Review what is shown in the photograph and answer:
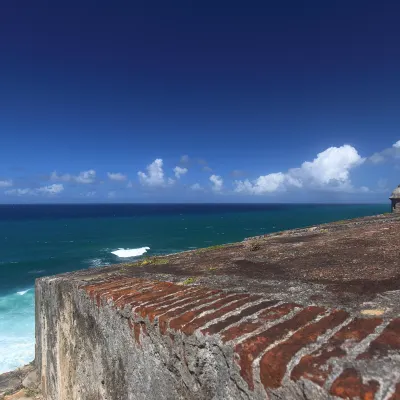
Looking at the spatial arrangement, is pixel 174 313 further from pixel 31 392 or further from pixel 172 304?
pixel 31 392

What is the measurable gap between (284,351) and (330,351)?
23 centimetres

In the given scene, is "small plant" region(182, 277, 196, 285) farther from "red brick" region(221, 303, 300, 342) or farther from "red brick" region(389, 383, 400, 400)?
"red brick" region(389, 383, 400, 400)

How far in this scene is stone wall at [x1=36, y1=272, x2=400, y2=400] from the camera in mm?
1595

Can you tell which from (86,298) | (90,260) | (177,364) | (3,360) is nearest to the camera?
(177,364)

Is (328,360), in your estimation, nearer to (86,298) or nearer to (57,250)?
(86,298)

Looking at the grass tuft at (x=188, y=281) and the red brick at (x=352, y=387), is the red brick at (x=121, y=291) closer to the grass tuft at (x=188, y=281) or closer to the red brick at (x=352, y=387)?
the grass tuft at (x=188, y=281)

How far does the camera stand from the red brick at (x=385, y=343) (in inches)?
63.7

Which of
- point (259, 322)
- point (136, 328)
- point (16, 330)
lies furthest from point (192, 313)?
point (16, 330)

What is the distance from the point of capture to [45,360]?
5.46 metres

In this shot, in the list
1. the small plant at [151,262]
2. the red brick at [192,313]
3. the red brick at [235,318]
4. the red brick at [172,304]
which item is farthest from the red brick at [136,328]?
the small plant at [151,262]

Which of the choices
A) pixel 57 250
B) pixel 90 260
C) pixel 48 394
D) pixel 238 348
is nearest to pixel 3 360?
pixel 48 394

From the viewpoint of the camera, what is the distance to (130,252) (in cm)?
4669

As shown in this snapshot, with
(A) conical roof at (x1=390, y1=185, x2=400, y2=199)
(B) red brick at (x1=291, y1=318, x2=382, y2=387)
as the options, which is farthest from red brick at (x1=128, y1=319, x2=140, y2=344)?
(A) conical roof at (x1=390, y1=185, x2=400, y2=199)

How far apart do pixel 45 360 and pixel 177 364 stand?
13.3 feet
